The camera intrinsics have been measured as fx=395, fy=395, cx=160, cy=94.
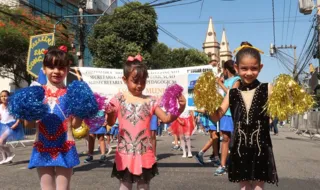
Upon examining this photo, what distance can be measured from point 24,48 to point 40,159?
2308 centimetres

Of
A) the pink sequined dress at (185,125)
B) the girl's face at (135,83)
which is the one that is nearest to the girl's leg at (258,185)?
the girl's face at (135,83)

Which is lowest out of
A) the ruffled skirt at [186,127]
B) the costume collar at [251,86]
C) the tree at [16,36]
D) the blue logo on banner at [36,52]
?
the ruffled skirt at [186,127]

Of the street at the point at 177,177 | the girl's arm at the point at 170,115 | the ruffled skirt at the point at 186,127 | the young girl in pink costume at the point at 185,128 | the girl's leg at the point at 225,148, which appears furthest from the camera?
the ruffled skirt at the point at 186,127

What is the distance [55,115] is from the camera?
361 centimetres

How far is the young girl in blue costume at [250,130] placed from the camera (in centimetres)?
356

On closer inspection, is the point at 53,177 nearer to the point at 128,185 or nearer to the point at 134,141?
the point at 128,185

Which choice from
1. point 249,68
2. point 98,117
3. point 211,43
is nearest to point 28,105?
point 98,117

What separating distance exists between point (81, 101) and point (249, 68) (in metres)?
1.54

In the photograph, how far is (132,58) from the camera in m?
3.96

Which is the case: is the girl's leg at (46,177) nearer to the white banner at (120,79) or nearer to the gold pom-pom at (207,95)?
the gold pom-pom at (207,95)

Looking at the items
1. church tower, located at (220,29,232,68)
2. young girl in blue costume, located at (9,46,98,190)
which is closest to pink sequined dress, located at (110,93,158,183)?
young girl in blue costume, located at (9,46,98,190)

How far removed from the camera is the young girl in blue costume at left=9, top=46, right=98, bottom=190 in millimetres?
3436

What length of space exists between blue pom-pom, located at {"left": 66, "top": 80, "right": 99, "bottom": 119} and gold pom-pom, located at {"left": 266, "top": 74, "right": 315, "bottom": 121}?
159 centimetres

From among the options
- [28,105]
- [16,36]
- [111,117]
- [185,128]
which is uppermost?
[16,36]
